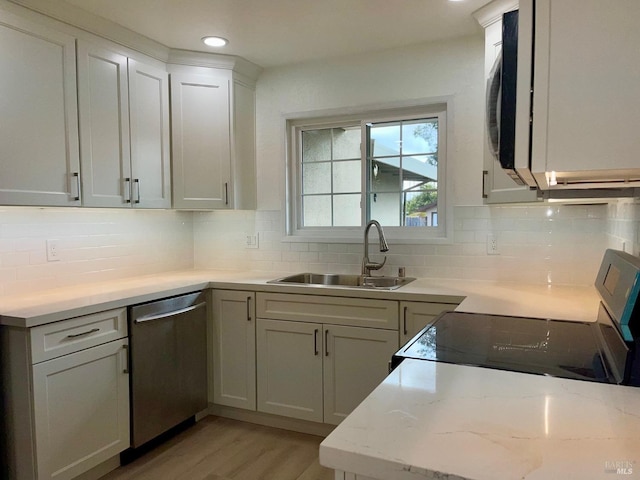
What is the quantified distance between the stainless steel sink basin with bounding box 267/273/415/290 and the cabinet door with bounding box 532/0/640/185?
213 centimetres

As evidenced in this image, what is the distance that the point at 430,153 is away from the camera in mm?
3002

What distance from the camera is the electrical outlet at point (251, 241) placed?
342cm

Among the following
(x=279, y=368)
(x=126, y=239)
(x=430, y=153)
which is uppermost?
(x=430, y=153)

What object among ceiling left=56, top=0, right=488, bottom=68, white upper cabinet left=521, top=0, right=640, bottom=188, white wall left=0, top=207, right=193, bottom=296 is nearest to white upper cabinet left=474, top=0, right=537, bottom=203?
ceiling left=56, top=0, right=488, bottom=68

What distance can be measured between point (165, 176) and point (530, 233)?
224 centimetres

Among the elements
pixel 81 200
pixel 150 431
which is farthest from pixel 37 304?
pixel 150 431

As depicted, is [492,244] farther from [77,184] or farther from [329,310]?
[77,184]

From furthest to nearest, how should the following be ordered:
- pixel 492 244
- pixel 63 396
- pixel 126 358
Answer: pixel 492 244 → pixel 126 358 → pixel 63 396

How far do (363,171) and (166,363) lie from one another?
1720 millimetres

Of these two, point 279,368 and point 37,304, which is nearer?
point 37,304

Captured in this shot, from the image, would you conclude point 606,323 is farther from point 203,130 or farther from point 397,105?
point 203,130

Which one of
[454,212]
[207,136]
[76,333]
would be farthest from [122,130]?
[454,212]

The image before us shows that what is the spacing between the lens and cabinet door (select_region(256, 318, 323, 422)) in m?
2.67

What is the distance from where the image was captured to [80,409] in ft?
6.92
